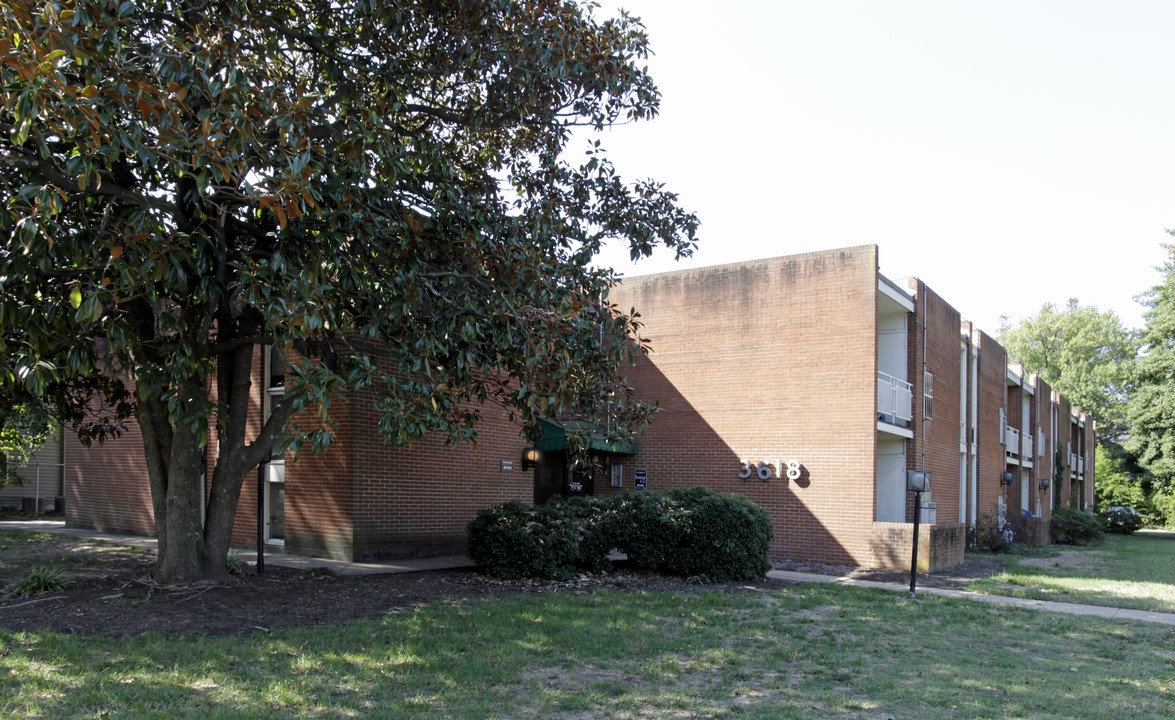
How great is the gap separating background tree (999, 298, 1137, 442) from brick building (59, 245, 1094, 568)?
148ft

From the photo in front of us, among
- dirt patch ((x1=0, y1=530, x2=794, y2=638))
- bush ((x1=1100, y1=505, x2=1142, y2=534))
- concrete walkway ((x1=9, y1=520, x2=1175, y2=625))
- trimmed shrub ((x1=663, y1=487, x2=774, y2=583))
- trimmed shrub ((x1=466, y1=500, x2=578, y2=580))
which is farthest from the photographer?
bush ((x1=1100, y1=505, x2=1142, y2=534))

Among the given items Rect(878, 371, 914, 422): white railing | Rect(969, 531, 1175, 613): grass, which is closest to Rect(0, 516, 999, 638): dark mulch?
Rect(969, 531, 1175, 613): grass

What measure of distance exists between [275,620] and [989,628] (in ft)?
28.0

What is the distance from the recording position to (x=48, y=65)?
587 centimetres

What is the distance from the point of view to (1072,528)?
30062mm

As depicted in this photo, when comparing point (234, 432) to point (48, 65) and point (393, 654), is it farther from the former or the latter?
point (48, 65)

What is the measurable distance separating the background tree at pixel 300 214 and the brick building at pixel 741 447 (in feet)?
11.7

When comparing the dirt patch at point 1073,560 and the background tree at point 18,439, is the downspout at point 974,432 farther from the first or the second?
the background tree at point 18,439

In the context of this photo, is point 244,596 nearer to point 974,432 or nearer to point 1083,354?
point 974,432

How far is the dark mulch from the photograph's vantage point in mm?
8242

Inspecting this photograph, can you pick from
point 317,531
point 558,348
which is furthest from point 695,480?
point 558,348

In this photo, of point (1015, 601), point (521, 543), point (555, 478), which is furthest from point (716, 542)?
point (555, 478)

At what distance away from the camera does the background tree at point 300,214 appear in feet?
22.2

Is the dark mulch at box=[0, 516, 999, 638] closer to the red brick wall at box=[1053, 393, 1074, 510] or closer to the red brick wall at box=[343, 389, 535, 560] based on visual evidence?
the red brick wall at box=[343, 389, 535, 560]
